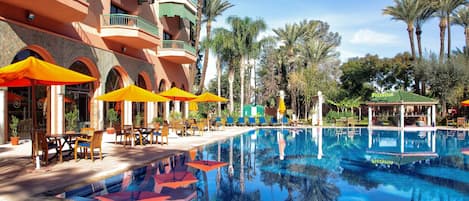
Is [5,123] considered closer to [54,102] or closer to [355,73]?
[54,102]

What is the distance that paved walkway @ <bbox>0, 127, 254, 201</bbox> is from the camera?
275 inches

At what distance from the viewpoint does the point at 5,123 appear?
13.6m

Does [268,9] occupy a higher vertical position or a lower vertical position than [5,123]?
higher

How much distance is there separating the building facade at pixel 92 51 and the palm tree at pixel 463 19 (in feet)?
87.5

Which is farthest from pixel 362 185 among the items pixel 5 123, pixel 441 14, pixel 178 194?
pixel 441 14

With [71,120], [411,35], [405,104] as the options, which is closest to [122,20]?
[71,120]

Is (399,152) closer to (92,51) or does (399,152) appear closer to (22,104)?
(92,51)

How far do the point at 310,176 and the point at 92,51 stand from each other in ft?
41.5

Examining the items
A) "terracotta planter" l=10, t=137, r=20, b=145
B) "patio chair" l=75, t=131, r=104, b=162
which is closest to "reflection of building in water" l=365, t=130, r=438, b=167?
"patio chair" l=75, t=131, r=104, b=162

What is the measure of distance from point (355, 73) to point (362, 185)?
3269cm

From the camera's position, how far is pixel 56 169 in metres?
8.96

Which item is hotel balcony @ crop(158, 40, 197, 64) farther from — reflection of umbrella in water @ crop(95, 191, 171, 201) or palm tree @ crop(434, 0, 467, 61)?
palm tree @ crop(434, 0, 467, 61)

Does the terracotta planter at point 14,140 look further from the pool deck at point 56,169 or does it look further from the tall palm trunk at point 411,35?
the tall palm trunk at point 411,35

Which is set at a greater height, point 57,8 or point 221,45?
point 221,45
